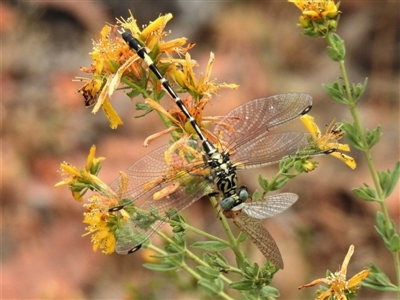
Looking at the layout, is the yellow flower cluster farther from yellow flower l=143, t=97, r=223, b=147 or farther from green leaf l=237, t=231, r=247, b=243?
green leaf l=237, t=231, r=247, b=243

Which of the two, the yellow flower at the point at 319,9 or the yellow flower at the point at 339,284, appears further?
the yellow flower at the point at 319,9

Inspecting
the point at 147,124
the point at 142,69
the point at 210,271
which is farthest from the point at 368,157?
the point at 147,124

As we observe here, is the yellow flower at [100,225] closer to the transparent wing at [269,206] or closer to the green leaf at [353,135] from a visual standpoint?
the transparent wing at [269,206]

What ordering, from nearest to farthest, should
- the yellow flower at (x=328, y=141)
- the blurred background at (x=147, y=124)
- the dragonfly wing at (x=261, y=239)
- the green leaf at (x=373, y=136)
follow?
1. the dragonfly wing at (x=261, y=239)
2. the yellow flower at (x=328, y=141)
3. the green leaf at (x=373, y=136)
4. the blurred background at (x=147, y=124)

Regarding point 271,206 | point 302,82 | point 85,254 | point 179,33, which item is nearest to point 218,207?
point 271,206

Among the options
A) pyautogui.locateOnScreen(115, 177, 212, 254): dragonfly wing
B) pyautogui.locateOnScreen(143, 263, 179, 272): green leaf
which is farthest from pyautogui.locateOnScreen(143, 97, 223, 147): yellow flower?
pyautogui.locateOnScreen(143, 263, 179, 272): green leaf

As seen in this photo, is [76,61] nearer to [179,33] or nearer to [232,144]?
[179,33]

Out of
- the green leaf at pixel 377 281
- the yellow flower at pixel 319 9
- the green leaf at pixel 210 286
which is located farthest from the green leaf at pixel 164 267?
the yellow flower at pixel 319 9
